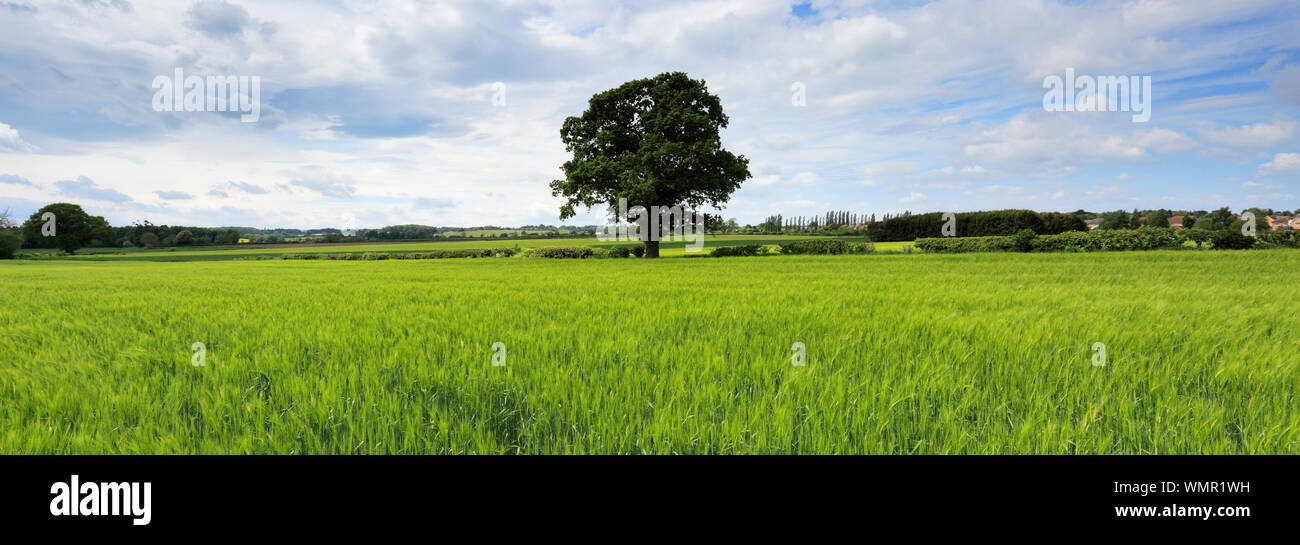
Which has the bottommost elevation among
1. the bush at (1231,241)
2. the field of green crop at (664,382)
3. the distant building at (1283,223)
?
the field of green crop at (664,382)

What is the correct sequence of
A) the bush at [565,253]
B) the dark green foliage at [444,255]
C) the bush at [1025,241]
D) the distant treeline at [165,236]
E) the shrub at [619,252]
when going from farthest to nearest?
the distant treeline at [165,236] → the dark green foliage at [444,255] → the bush at [565,253] → the shrub at [619,252] → the bush at [1025,241]

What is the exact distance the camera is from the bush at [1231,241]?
2939 cm

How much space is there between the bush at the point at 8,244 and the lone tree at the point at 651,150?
82.6 metres

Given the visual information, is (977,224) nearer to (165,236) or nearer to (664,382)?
(664,382)

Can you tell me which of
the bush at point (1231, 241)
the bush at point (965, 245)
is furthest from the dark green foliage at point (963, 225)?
the bush at point (965, 245)

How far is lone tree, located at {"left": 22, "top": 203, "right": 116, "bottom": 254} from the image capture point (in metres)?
74.8

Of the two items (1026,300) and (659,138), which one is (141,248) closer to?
(659,138)

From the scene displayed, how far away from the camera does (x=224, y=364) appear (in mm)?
4395

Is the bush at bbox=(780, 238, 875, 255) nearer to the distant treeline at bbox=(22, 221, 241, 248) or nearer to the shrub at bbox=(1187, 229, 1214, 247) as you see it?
the shrub at bbox=(1187, 229, 1214, 247)

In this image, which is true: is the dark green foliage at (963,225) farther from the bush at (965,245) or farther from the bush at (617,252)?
the bush at (617,252)

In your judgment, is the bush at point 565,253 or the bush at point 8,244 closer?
the bush at point 565,253

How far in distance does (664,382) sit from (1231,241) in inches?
1747

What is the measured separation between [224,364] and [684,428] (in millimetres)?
4431
